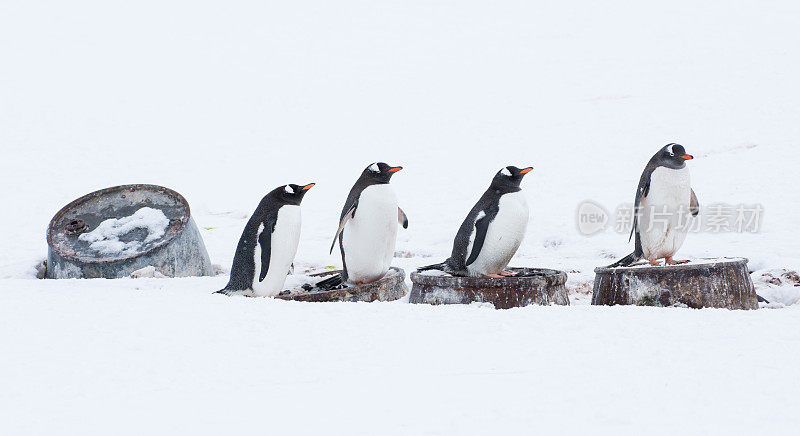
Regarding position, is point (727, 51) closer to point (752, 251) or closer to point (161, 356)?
point (752, 251)

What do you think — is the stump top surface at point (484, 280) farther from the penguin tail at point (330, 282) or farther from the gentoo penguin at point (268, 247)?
the gentoo penguin at point (268, 247)

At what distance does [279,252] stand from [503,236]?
4.08 ft

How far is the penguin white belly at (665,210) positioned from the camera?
4.20m

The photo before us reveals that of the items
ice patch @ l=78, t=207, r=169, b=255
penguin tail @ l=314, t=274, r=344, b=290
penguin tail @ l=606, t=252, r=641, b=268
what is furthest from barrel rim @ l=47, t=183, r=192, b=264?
penguin tail @ l=606, t=252, r=641, b=268

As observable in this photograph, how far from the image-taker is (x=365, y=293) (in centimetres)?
390

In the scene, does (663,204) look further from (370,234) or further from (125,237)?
(125,237)

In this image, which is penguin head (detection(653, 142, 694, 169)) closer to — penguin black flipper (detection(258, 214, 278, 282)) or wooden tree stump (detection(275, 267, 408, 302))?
wooden tree stump (detection(275, 267, 408, 302))

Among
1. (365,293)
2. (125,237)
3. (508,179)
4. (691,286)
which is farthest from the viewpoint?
(125,237)

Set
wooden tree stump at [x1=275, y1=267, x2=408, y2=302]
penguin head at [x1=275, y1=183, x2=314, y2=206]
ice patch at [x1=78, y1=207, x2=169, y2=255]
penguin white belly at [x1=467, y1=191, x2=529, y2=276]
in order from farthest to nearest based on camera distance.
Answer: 1. ice patch at [x1=78, y1=207, x2=169, y2=255]
2. penguin head at [x1=275, y1=183, x2=314, y2=206]
3. penguin white belly at [x1=467, y1=191, x2=529, y2=276]
4. wooden tree stump at [x1=275, y1=267, x2=408, y2=302]

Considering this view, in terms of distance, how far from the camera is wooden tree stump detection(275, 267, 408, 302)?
3.76 m

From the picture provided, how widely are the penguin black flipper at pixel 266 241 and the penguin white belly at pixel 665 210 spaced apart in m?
2.07

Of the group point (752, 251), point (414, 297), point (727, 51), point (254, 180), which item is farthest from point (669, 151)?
point (727, 51)


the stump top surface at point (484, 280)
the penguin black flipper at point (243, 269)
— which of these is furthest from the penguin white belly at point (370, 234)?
A: the stump top surface at point (484, 280)

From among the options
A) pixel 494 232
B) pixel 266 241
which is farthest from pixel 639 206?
pixel 266 241
